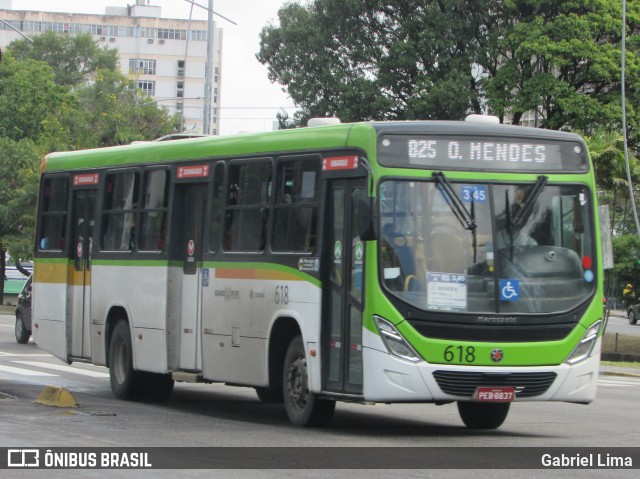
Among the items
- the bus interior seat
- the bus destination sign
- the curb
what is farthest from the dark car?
the bus interior seat

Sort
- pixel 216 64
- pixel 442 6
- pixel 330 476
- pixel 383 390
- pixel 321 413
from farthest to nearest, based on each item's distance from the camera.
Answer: pixel 216 64
pixel 442 6
pixel 321 413
pixel 383 390
pixel 330 476

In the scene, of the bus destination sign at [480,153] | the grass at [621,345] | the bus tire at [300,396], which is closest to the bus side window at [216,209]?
the bus tire at [300,396]

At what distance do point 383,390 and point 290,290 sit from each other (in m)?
1.90

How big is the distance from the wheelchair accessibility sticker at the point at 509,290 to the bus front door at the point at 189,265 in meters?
4.41

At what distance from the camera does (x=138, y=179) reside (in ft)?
59.0

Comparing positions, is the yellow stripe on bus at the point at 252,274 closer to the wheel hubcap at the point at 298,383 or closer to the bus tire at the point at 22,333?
the wheel hubcap at the point at 298,383

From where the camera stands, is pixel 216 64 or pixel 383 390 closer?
pixel 383 390

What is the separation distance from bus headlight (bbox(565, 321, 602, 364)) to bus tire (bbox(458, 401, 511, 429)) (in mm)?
1428

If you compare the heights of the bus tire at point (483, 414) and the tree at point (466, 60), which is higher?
the tree at point (466, 60)

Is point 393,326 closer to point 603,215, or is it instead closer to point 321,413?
point 321,413

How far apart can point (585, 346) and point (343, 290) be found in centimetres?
241

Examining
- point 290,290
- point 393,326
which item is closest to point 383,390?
point 393,326

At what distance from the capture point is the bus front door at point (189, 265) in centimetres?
1628

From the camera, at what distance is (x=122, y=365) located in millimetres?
18203
